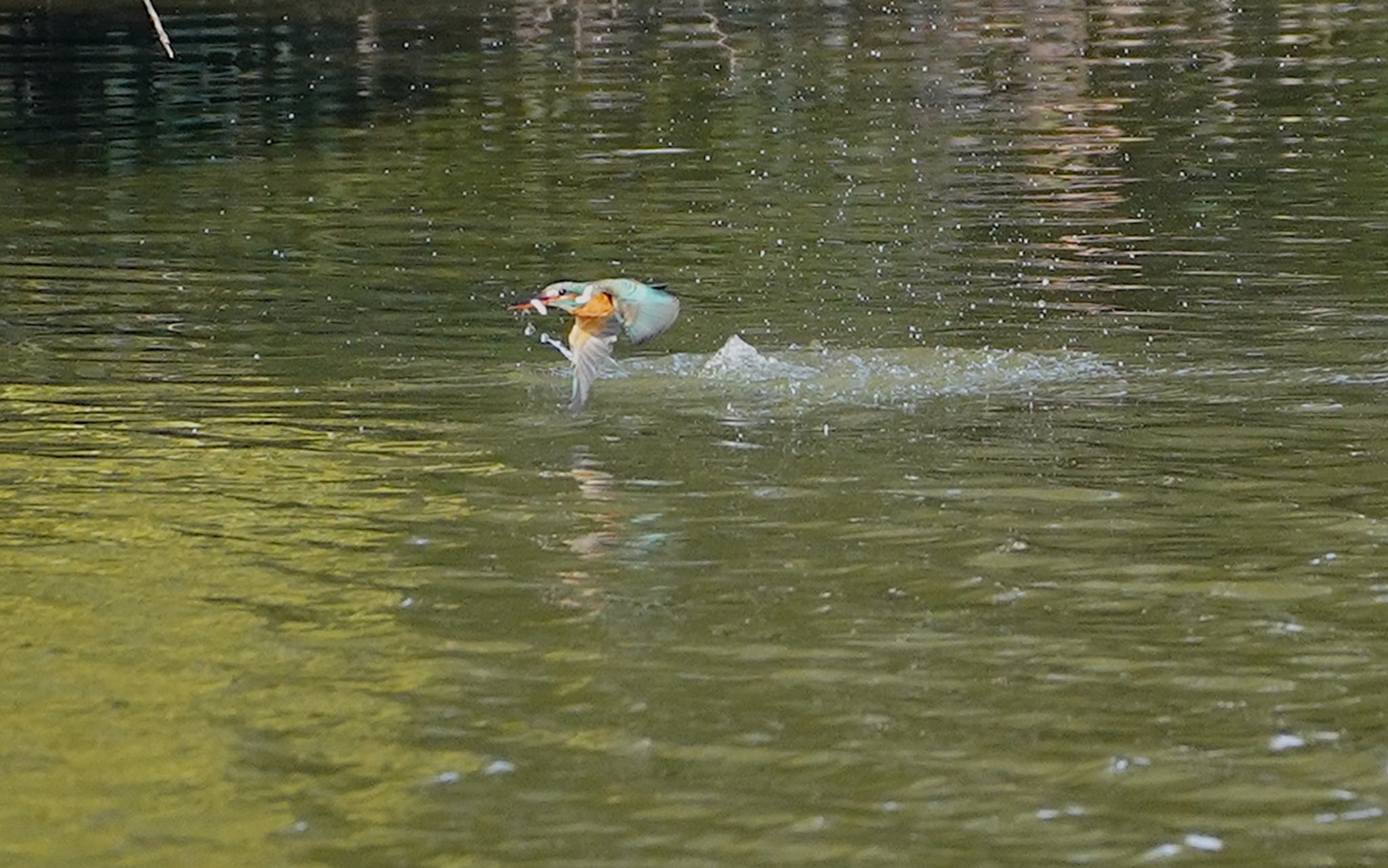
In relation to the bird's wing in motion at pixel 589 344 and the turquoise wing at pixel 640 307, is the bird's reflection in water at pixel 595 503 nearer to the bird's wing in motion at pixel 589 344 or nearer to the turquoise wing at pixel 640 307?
the bird's wing in motion at pixel 589 344

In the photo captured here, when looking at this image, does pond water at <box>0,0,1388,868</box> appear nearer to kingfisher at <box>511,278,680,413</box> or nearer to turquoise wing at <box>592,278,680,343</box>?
kingfisher at <box>511,278,680,413</box>

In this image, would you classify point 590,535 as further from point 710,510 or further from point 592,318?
point 592,318

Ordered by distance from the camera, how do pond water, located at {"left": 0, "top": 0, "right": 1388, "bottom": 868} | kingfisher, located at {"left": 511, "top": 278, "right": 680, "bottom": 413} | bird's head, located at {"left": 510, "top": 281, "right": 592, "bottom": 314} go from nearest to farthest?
pond water, located at {"left": 0, "top": 0, "right": 1388, "bottom": 868}, bird's head, located at {"left": 510, "top": 281, "right": 592, "bottom": 314}, kingfisher, located at {"left": 511, "top": 278, "right": 680, "bottom": 413}

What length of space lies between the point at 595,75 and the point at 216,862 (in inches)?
867

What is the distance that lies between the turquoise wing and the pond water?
0.55 metres

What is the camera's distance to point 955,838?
20.7 feet

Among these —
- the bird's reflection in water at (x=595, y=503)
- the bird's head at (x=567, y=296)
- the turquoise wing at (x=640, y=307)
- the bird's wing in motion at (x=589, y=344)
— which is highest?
the bird's head at (x=567, y=296)

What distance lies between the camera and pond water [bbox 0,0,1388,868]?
21.8 feet

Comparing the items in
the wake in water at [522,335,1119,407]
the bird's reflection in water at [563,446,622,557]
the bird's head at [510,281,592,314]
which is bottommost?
the wake in water at [522,335,1119,407]

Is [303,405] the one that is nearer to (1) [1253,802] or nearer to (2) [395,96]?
(1) [1253,802]

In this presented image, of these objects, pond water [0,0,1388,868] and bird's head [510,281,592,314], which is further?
bird's head [510,281,592,314]

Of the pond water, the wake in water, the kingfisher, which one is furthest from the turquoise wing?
the wake in water

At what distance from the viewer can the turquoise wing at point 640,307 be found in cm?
1045

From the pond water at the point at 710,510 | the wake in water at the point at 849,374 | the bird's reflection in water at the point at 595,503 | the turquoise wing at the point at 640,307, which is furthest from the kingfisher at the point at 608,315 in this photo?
the wake in water at the point at 849,374
